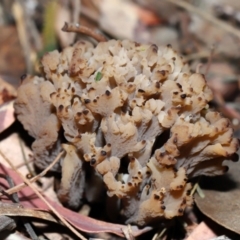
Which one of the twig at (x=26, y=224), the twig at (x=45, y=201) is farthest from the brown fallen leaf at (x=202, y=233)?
the twig at (x=26, y=224)

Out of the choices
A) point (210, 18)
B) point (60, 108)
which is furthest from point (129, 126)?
point (210, 18)

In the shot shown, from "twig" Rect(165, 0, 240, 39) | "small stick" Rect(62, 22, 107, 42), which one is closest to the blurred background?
"twig" Rect(165, 0, 240, 39)

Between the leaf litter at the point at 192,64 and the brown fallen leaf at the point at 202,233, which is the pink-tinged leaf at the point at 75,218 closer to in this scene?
the leaf litter at the point at 192,64

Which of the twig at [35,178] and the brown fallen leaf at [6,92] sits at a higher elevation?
the brown fallen leaf at [6,92]

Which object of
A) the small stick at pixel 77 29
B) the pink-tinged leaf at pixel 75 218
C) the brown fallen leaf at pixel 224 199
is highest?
the small stick at pixel 77 29

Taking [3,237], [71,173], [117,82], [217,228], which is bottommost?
[217,228]

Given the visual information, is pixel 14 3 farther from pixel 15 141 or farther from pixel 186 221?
pixel 186 221

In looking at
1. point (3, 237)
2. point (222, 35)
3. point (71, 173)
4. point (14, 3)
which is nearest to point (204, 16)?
point (222, 35)
